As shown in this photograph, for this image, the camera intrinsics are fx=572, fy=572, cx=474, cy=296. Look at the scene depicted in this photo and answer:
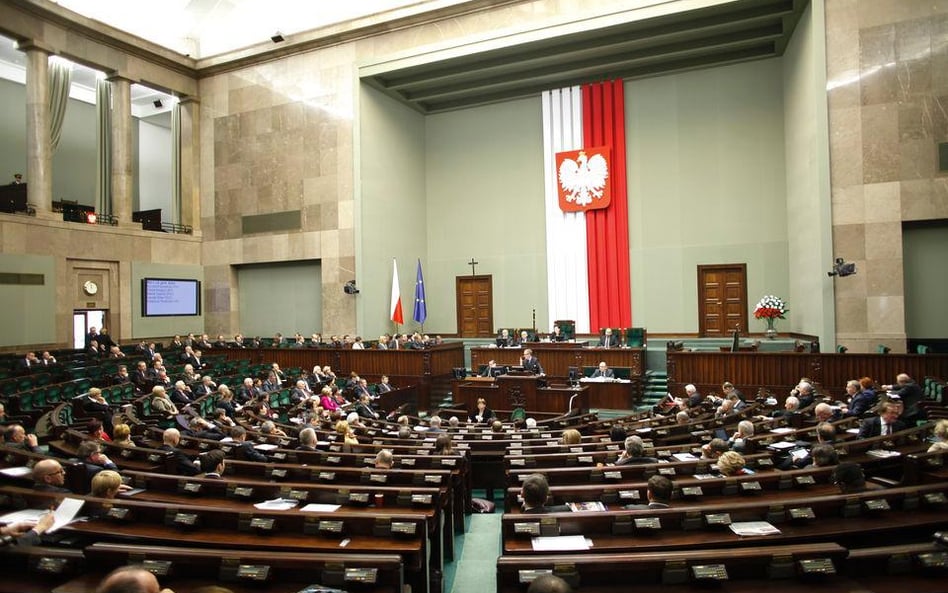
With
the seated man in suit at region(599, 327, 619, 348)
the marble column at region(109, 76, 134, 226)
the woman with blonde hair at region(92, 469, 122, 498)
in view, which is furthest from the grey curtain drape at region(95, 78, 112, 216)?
the woman with blonde hair at region(92, 469, 122, 498)

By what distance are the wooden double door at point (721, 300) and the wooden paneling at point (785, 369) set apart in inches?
168

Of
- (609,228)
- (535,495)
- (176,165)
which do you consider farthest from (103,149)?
(535,495)

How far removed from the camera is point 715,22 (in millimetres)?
13492

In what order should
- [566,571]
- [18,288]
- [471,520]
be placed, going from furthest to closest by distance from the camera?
[18,288], [471,520], [566,571]

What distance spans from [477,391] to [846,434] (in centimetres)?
645

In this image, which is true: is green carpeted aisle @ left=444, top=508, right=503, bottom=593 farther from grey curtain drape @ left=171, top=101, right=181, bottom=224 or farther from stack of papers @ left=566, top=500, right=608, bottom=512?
grey curtain drape @ left=171, top=101, right=181, bottom=224

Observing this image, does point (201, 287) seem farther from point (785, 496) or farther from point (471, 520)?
point (785, 496)

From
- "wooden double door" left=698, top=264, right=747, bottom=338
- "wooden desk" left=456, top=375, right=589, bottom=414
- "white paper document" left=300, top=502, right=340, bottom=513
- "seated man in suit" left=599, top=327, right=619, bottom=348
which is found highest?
"wooden double door" left=698, top=264, right=747, bottom=338

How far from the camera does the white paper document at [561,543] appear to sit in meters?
2.92

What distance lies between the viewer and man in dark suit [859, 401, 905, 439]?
5.38 m

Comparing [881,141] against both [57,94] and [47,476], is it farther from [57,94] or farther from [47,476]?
[57,94]

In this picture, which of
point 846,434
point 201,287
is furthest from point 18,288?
point 846,434

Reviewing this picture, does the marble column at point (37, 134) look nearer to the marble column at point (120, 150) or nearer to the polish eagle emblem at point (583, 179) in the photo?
the marble column at point (120, 150)

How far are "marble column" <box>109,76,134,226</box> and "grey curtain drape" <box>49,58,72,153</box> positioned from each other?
1.19 m
